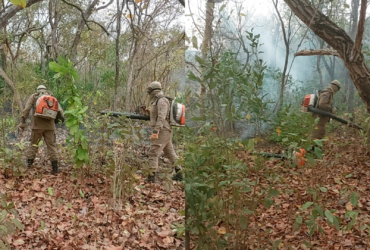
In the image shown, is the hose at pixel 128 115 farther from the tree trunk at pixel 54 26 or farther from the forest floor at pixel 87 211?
the tree trunk at pixel 54 26

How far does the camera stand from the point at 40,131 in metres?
2.34

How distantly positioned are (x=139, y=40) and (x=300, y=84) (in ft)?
4.91

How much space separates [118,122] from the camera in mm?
2512

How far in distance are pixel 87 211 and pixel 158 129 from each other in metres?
0.80

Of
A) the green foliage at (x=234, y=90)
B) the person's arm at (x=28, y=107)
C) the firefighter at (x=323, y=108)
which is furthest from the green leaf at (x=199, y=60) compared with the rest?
the person's arm at (x=28, y=107)

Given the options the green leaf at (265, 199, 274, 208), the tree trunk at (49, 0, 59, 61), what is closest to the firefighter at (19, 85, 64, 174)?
the tree trunk at (49, 0, 59, 61)

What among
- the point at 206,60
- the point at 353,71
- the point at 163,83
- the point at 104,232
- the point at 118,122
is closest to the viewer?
the point at 353,71

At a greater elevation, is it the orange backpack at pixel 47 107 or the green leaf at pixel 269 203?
the orange backpack at pixel 47 107

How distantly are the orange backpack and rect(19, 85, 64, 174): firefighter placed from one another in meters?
0.03

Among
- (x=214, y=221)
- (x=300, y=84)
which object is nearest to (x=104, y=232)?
(x=214, y=221)

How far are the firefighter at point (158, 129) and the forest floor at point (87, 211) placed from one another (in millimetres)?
217

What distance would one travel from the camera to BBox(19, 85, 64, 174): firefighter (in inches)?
89.0

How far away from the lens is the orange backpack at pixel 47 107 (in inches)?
89.4

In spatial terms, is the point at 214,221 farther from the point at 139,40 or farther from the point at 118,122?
the point at 139,40
